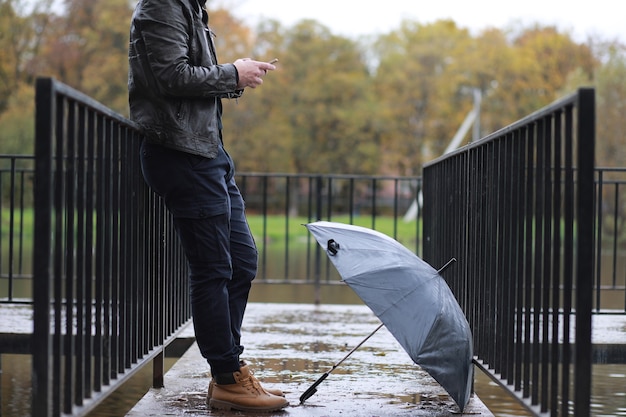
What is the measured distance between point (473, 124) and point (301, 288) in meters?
32.9

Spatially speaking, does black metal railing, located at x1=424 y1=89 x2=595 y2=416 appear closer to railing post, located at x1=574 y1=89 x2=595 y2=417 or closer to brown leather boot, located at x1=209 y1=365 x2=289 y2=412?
railing post, located at x1=574 y1=89 x2=595 y2=417

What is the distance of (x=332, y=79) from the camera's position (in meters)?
44.8

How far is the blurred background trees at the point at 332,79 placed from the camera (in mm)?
42781

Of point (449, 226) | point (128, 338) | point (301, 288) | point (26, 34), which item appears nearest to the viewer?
point (128, 338)

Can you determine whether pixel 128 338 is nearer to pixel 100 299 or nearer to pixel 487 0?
pixel 100 299

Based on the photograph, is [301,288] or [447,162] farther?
[301,288]

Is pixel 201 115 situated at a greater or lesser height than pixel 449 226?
greater

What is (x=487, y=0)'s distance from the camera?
54.2 m

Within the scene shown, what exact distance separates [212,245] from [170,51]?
26.2 inches

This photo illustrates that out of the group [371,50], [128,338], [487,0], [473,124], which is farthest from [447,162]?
[487,0]

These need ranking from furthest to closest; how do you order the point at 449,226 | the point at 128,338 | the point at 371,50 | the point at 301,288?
the point at 371,50 < the point at 301,288 < the point at 449,226 < the point at 128,338

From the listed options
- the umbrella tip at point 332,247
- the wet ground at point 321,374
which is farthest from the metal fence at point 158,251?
the umbrella tip at point 332,247

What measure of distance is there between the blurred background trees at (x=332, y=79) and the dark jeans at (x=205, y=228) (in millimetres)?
38917

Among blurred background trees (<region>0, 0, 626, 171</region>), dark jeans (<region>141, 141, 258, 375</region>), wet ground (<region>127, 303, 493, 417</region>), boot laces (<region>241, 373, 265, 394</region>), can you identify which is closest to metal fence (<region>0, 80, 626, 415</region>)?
dark jeans (<region>141, 141, 258, 375</region>)
